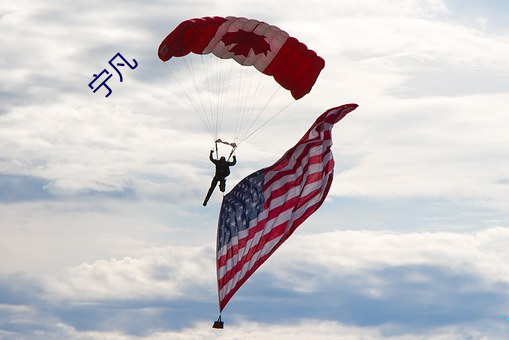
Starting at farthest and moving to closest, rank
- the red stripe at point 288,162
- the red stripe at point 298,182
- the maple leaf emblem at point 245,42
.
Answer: the maple leaf emblem at point 245,42, the red stripe at point 288,162, the red stripe at point 298,182

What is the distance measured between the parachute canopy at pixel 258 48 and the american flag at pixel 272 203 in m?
1.76

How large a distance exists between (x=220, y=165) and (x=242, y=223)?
2230 millimetres

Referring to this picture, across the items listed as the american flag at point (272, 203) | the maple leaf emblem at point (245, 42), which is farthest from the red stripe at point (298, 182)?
the maple leaf emblem at point (245, 42)

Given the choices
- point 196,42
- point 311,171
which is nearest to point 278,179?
point 311,171

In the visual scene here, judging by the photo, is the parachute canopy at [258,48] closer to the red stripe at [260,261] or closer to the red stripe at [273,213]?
the red stripe at [273,213]

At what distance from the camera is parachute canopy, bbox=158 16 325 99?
2648 inches

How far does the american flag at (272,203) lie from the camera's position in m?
66.9

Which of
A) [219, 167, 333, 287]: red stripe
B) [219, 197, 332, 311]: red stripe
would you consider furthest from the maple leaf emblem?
[219, 197, 332, 311]: red stripe

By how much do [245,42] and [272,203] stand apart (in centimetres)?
601

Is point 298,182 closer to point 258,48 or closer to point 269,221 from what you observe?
point 269,221

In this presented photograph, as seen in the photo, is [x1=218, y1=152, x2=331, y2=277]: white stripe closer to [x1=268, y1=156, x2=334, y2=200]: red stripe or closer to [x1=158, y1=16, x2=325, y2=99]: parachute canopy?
[x1=268, y1=156, x2=334, y2=200]: red stripe

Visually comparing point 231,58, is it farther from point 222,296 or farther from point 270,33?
point 222,296

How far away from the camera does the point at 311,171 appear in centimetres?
6762

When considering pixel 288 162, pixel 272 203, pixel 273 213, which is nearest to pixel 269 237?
pixel 273 213
